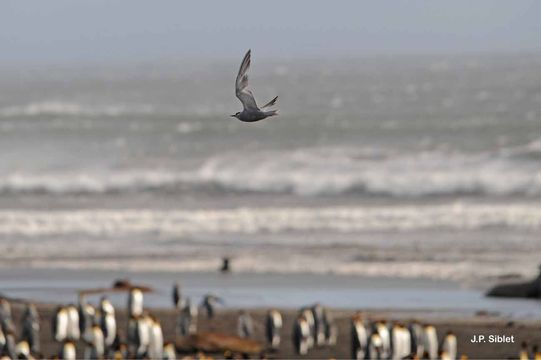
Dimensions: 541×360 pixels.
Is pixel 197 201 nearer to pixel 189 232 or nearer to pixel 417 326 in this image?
pixel 189 232

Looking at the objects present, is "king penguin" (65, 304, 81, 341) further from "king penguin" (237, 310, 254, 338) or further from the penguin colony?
"king penguin" (237, 310, 254, 338)

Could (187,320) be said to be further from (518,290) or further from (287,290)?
(518,290)

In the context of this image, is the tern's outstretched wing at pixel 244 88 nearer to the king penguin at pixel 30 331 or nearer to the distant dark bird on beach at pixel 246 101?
the distant dark bird on beach at pixel 246 101

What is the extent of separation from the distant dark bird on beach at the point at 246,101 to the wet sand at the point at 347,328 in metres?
7.26

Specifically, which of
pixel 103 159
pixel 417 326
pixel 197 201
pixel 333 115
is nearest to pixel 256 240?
pixel 197 201

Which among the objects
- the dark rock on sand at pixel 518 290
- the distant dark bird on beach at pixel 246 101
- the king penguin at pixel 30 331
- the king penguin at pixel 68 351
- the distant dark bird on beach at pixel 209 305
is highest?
the distant dark bird on beach at pixel 246 101

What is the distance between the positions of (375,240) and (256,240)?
2444 mm

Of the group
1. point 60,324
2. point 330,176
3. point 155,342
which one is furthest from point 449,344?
point 330,176

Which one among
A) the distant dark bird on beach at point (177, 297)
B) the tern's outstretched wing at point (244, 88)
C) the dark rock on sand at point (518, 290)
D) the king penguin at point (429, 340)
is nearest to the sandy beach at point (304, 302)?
the dark rock on sand at point (518, 290)

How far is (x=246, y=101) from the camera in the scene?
10.8 m

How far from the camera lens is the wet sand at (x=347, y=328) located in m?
17.7

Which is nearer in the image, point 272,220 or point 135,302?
point 135,302

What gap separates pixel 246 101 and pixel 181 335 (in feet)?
28.3

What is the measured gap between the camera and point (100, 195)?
37.1 metres
